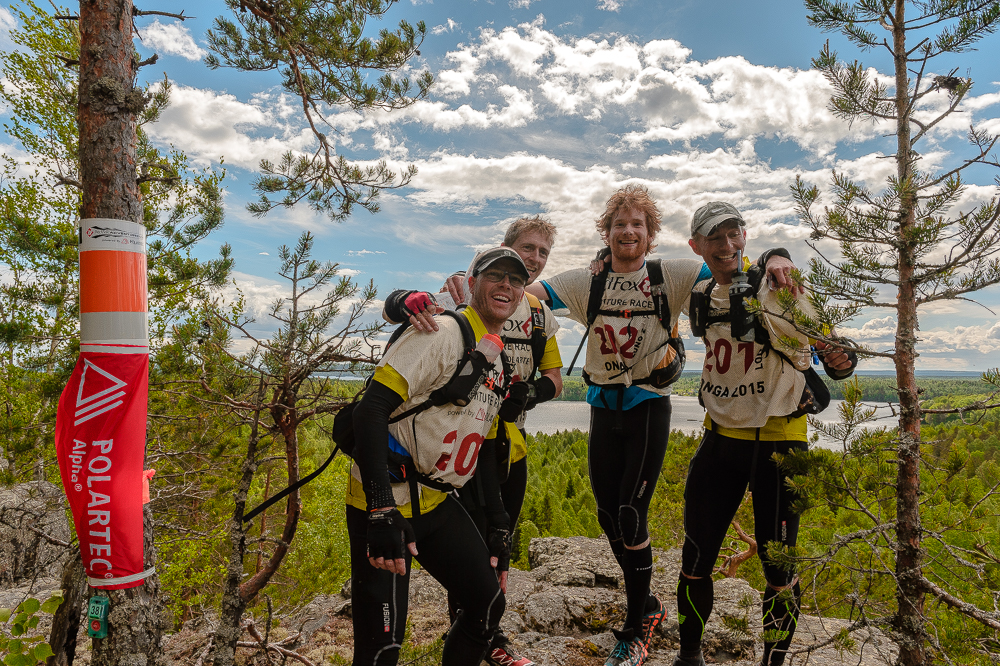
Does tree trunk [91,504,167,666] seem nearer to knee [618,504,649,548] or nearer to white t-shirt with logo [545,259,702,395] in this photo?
knee [618,504,649,548]

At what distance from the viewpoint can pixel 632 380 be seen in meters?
3.43

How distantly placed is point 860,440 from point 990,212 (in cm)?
106

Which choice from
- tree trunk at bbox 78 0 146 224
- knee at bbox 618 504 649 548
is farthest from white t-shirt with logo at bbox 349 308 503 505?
tree trunk at bbox 78 0 146 224

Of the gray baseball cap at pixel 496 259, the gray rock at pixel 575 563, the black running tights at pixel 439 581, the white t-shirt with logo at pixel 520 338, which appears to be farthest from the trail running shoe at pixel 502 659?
the gray baseball cap at pixel 496 259

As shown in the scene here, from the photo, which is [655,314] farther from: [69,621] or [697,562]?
[69,621]

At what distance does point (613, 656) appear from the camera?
11.2ft

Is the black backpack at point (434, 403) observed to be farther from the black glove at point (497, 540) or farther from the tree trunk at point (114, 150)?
the tree trunk at point (114, 150)

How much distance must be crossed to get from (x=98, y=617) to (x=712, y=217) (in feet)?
14.4

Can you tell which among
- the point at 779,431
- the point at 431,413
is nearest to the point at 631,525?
the point at 779,431

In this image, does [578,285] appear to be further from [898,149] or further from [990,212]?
[990,212]

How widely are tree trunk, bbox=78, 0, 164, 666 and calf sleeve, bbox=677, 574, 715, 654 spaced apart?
3342mm

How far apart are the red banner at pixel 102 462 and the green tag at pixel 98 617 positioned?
0.59ft

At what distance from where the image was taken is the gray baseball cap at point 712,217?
9.59 ft

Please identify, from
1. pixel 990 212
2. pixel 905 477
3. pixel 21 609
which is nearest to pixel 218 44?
pixel 21 609
